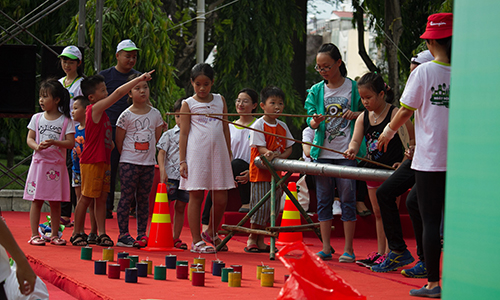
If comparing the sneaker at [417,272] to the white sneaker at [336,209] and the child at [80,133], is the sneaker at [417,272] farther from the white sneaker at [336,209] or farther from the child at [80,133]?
the child at [80,133]

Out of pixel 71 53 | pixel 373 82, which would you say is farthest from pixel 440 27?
pixel 71 53

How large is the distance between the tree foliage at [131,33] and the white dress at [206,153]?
5.37m

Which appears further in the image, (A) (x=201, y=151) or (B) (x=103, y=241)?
(B) (x=103, y=241)

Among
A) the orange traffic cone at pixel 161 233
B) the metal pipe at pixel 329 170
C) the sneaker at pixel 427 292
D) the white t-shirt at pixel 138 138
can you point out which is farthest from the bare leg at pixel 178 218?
the sneaker at pixel 427 292

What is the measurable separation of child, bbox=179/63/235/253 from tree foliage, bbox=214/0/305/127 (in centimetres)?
948

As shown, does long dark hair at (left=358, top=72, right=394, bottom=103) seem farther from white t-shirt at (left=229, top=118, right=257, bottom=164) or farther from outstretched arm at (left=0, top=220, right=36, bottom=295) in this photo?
outstretched arm at (left=0, top=220, right=36, bottom=295)

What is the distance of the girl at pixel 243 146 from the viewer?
21.9 feet

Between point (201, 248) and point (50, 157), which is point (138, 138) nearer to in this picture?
point (50, 157)

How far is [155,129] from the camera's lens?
6.08 metres

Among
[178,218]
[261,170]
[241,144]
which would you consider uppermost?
[241,144]

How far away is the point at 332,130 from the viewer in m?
5.43

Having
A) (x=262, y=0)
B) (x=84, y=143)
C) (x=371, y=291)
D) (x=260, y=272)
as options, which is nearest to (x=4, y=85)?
(x=84, y=143)

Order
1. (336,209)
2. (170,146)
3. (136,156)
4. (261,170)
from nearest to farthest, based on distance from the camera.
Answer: (136,156)
(261,170)
(170,146)
(336,209)

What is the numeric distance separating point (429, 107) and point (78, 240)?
354cm
